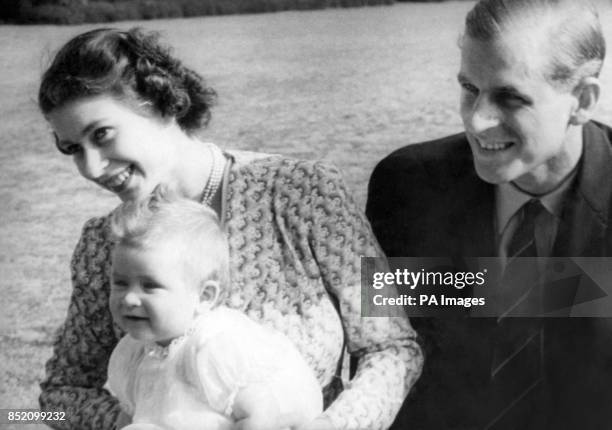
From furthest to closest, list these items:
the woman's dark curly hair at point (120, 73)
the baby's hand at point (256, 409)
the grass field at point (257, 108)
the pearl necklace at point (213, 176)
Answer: the grass field at point (257, 108), the pearl necklace at point (213, 176), the woman's dark curly hair at point (120, 73), the baby's hand at point (256, 409)

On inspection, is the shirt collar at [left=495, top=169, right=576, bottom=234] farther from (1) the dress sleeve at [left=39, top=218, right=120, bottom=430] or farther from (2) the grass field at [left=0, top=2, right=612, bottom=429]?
(1) the dress sleeve at [left=39, top=218, right=120, bottom=430]

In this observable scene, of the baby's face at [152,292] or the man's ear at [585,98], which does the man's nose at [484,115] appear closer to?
the man's ear at [585,98]

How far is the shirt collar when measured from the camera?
54.3 inches

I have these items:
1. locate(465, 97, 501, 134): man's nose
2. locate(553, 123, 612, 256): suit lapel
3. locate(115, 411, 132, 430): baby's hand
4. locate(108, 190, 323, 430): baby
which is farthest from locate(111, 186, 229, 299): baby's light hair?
locate(553, 123, 612, 256): suit lapel

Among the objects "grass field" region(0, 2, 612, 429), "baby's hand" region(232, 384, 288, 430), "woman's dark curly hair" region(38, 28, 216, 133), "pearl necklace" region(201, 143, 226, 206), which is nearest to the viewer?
"baby's hand" region(232, 384, 288, 430)

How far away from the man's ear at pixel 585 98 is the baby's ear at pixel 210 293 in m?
0.61

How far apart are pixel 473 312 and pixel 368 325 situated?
244 mm

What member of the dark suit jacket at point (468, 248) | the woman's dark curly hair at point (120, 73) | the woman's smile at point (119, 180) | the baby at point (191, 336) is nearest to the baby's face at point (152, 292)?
the baby at point (191, 336)

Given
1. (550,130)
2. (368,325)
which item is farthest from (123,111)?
(550,130)

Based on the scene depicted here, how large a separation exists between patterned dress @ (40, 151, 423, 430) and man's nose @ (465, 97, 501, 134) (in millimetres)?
233

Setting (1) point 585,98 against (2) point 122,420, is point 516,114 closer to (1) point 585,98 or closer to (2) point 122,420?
(1) point 585,98

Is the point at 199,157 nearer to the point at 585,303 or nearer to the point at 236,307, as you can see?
the point at 236,307

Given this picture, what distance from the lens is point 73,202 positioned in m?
1.76

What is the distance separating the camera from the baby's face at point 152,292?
1.13m
